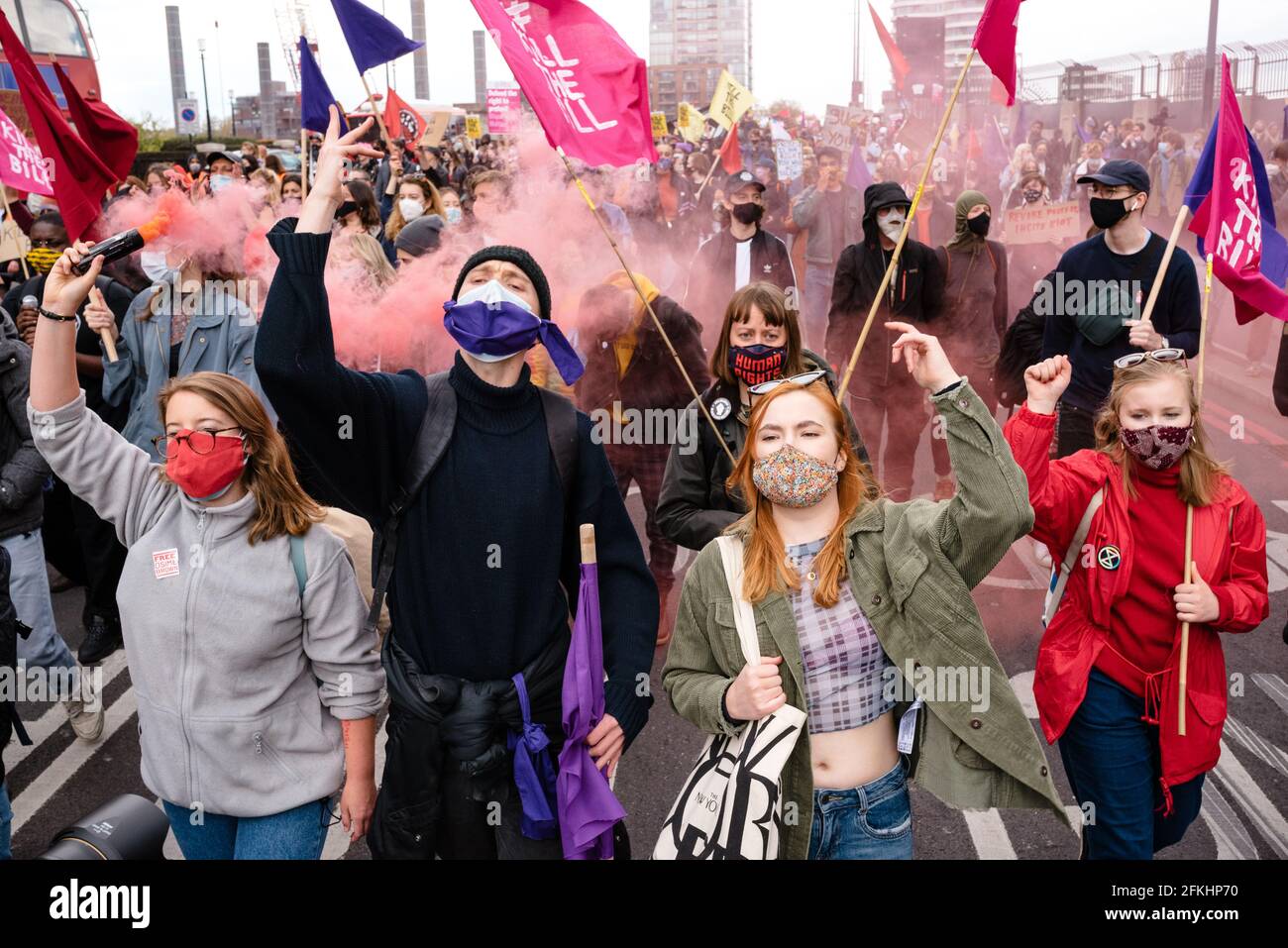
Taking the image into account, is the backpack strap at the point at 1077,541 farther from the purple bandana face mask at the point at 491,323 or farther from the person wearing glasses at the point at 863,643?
the purple bandana face mask at the point at 491,323

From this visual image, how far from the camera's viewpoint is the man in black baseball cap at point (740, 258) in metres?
8.70

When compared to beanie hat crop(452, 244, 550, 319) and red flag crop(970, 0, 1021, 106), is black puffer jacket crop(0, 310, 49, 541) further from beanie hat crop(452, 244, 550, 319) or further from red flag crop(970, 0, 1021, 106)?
red flag crop(970, 0, 1021, 106)

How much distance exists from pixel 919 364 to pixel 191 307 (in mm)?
3972

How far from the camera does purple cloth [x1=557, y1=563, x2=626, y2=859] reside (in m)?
2.84

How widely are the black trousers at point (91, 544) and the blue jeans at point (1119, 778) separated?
14.4 ft

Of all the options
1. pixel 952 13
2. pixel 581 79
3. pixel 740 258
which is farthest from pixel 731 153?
pixel 952 13

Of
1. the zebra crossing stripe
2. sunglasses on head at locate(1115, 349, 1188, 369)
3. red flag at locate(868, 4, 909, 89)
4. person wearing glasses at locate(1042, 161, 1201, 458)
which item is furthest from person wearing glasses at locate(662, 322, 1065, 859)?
red flag at locate(868, 4, 909, 89)

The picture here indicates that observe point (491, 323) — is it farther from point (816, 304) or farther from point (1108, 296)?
Result: point (816, 304)

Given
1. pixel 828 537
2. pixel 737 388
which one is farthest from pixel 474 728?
pixel 737 388

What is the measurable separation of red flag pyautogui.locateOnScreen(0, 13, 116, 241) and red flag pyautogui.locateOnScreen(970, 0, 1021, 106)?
11.9 feet

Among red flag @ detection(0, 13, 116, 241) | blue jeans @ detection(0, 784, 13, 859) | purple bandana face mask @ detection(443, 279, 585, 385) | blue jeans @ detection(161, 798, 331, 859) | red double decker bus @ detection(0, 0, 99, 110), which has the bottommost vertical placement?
blue jeans @ detection(0, 784, 13, 859)

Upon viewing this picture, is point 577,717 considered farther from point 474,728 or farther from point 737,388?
point 737,388

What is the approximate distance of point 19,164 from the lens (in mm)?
6305

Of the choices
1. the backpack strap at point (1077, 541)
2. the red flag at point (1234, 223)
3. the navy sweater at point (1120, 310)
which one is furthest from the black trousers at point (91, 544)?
the red flag at point (1234, 223)
